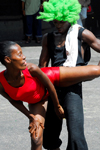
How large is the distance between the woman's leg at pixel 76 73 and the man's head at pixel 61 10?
0.56 m

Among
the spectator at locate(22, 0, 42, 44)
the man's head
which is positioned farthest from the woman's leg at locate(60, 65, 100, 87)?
the spectator at locate(22, 0, 42, 44)

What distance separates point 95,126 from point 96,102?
1057 mm

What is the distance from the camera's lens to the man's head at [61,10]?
3535 mm

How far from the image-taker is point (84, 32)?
3.54 metres

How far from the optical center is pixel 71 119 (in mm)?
3389

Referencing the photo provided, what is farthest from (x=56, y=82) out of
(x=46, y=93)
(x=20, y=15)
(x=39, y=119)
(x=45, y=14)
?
(x=20, y=15)

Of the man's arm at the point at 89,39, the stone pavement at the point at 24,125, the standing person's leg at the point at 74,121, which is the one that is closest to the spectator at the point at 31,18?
the stone pavement at the point at 24,125

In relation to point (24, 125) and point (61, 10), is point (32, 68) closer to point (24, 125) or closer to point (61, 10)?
point (61, 10)

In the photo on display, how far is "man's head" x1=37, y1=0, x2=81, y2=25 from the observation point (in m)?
3.54

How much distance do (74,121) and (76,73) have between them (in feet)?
1.59

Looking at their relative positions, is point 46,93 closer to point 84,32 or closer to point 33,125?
point 33,125

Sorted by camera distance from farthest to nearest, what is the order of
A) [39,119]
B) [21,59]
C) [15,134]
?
1. [15,134]
2. [39,119]
3. [21,59]

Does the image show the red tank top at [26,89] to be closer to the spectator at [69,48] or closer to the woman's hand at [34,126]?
the woman's hand at [34,126]

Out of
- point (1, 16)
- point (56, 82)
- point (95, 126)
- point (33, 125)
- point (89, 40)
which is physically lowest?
point (1, 16)
